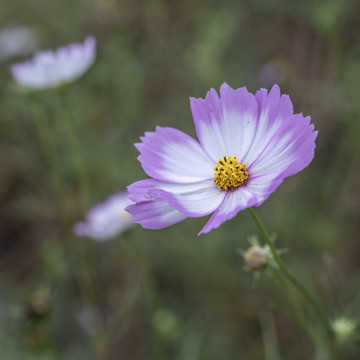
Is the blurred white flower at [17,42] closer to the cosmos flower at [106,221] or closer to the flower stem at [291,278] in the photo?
the cosmos flower at [106,221]

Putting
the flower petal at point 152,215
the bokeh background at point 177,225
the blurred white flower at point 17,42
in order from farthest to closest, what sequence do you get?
the blurred white flower at point 17,42, the bokeh background at point 177,225, the flower petal at point 152,215

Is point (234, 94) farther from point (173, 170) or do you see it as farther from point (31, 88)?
point (31, 88)

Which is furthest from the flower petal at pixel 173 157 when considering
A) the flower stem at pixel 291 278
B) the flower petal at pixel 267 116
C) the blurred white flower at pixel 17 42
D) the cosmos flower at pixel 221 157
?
the blurred white flower at pixel 17 42

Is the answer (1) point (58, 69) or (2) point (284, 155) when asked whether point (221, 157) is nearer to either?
(2) point (284, 155)

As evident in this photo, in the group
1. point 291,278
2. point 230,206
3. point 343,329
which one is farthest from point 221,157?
point 343,329

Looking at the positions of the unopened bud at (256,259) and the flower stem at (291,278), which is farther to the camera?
the unopened bud at (256,259)

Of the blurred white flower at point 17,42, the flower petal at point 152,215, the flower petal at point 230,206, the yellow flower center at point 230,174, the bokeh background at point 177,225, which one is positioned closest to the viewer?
the flower petal at point 230,206

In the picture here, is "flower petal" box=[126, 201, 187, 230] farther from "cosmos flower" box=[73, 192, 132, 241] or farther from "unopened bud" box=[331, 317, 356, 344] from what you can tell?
"cosmos flower" box=[73, 192, 132, 241]

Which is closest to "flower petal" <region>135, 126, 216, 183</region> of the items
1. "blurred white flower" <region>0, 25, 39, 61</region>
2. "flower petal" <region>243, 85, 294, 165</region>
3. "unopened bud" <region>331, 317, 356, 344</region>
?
"flower petal" <region>243, 85, 294, 165</region>
